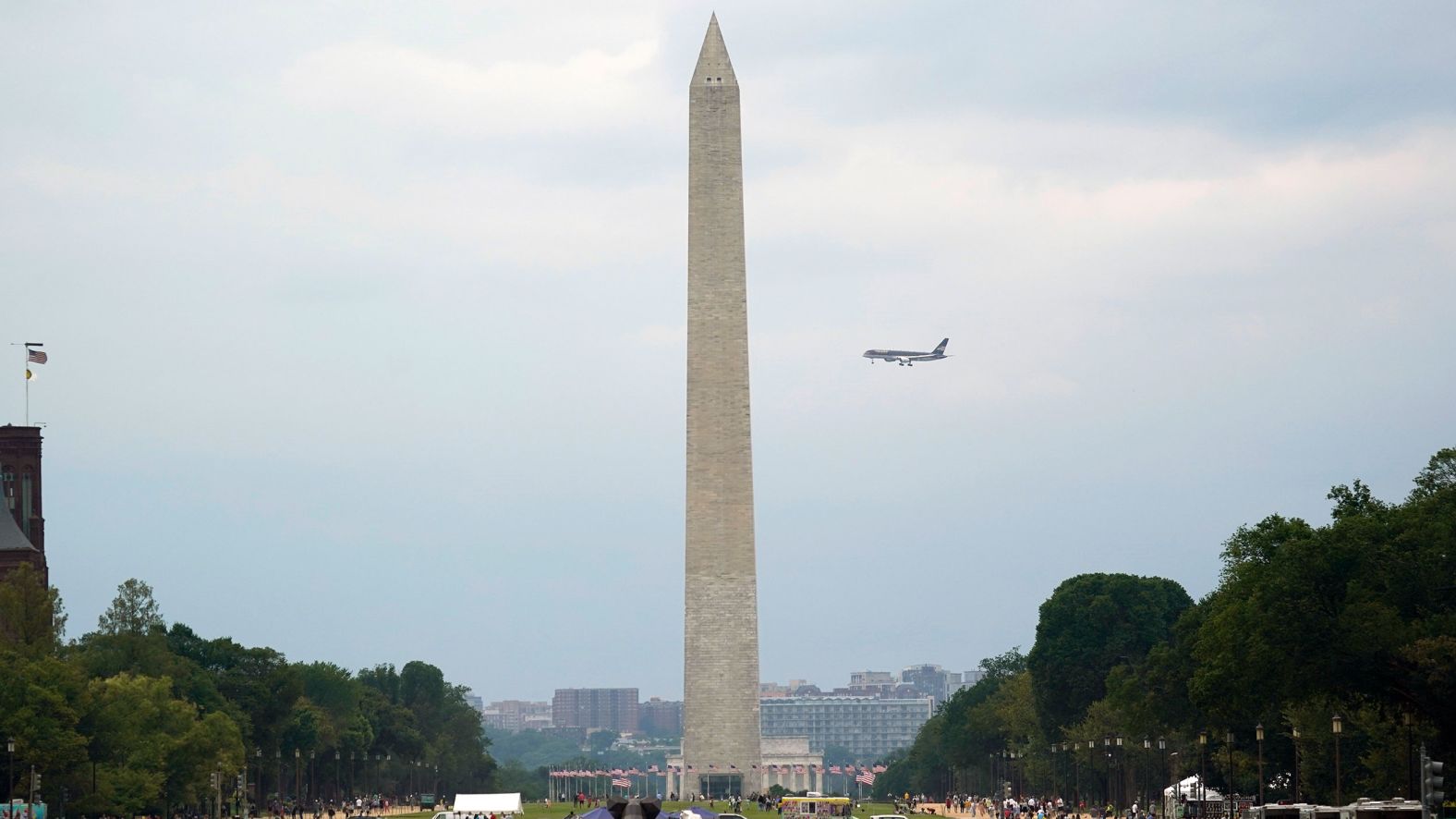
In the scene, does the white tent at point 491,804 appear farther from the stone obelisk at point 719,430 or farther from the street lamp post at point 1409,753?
the street lamp post at point 1409,753

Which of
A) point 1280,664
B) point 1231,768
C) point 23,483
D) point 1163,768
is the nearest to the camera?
point 1280,664

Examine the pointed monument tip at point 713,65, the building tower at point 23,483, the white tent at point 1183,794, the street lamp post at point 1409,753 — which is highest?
the pointed monument tip at point 713,65

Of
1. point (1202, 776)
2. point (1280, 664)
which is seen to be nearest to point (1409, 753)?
point (1280, 664)

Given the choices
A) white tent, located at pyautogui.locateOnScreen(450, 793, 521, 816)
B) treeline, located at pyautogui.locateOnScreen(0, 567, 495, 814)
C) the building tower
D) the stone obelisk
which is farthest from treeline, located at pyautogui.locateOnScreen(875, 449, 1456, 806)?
the building tower

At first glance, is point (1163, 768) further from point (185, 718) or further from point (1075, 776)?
point (185, 718)

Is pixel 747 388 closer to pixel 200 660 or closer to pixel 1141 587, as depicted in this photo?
pixel 1141 587

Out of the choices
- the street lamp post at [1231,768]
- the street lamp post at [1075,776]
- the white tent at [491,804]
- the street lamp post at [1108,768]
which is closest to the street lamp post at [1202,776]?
the street lamp post at [1231,768]
